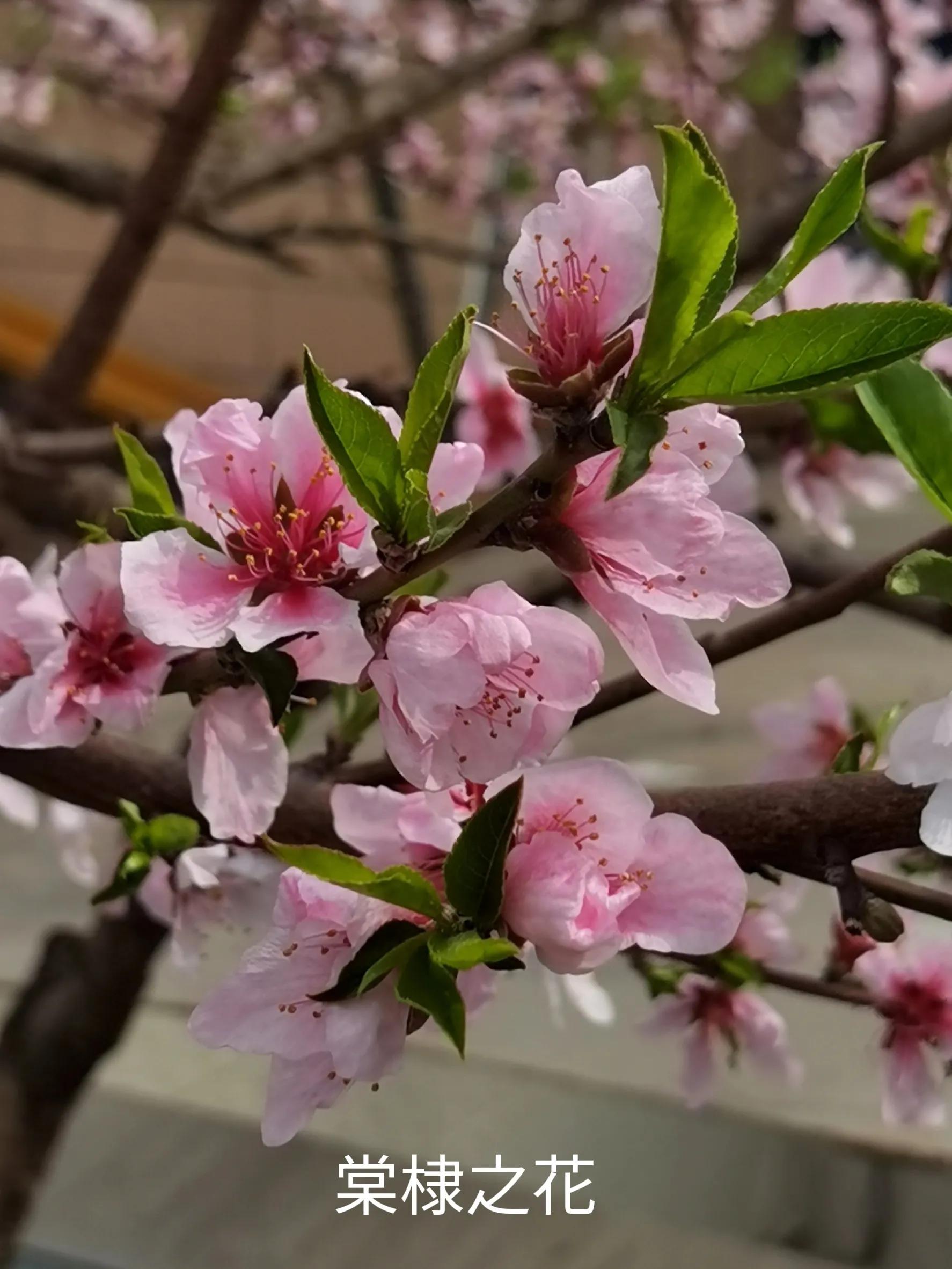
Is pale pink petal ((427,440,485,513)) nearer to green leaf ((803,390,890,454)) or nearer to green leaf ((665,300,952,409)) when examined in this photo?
green leaf ((665,300,952,409))

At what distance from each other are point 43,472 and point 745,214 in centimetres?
56

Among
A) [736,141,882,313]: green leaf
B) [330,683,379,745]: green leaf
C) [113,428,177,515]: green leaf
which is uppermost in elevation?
[736,141,882,313]: green leaf

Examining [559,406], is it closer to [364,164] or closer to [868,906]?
[868,906]

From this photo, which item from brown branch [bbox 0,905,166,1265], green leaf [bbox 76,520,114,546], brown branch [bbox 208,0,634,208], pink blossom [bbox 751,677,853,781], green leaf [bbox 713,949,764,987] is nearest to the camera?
green leaf [bbox 76,520,114,546]

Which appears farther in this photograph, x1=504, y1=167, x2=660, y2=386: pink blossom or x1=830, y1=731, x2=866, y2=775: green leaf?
x1=830, y1=731, x2=866, y2=775: green leaf

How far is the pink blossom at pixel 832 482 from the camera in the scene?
55 centimetres

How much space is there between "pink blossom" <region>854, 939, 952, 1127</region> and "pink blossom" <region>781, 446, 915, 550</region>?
0.21 m

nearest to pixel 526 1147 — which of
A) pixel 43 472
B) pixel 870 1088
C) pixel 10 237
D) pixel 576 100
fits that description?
pixel 870 1088

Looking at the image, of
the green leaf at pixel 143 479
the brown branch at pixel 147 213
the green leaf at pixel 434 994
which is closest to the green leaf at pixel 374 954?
the green leaf at pixel 434 994

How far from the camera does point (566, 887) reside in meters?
0.22

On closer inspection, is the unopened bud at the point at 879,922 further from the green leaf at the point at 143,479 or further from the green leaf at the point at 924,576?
the green leaf at the point at 143,479

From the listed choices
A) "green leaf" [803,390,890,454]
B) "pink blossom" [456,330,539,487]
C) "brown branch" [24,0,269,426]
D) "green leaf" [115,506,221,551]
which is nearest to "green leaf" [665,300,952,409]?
"green leaf" [115,506,221,551]

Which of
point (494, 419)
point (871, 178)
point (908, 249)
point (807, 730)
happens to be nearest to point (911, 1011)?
point (807, 730)

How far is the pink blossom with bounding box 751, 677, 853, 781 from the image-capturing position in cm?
54
